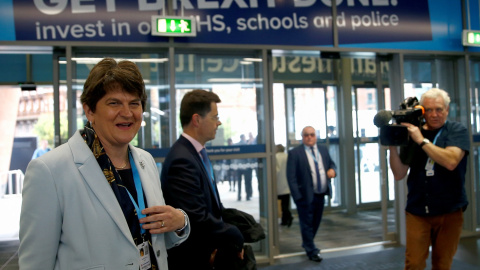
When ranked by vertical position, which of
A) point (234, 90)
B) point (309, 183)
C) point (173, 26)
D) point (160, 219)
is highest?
point (173, 26)

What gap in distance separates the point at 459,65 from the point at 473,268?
9.75 ft

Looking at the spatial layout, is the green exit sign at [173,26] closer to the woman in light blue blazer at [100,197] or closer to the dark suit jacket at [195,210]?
the dark suit jacket at [195,210]

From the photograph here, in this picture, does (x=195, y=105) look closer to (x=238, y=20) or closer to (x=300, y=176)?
(x=238, y=20)

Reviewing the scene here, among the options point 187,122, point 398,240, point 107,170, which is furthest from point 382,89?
point 107,170

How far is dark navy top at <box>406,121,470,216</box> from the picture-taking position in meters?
2.73

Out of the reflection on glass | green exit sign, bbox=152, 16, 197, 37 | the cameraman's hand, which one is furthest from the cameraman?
green exit sign, bbox=152, 16, 197, 37

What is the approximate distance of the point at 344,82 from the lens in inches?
320

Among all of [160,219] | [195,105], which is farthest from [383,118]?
[160,219]

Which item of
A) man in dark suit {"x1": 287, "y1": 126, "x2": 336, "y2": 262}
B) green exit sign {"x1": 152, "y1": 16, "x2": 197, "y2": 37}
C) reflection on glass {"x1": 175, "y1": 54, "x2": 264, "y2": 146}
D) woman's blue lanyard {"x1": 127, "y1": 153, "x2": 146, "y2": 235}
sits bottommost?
man in dark suit {"x1": 287, "y1": 126, "x2": 336, "y2": 262}

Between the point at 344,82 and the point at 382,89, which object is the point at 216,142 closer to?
the point at 382,89

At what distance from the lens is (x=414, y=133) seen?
2721 mm

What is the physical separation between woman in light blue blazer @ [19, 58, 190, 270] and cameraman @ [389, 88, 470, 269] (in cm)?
192

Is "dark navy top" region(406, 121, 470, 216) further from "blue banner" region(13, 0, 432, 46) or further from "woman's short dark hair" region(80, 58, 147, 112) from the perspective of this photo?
"blue banner" region(13, 0, 432, 46)

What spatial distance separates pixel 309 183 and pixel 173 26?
255 centimetres
